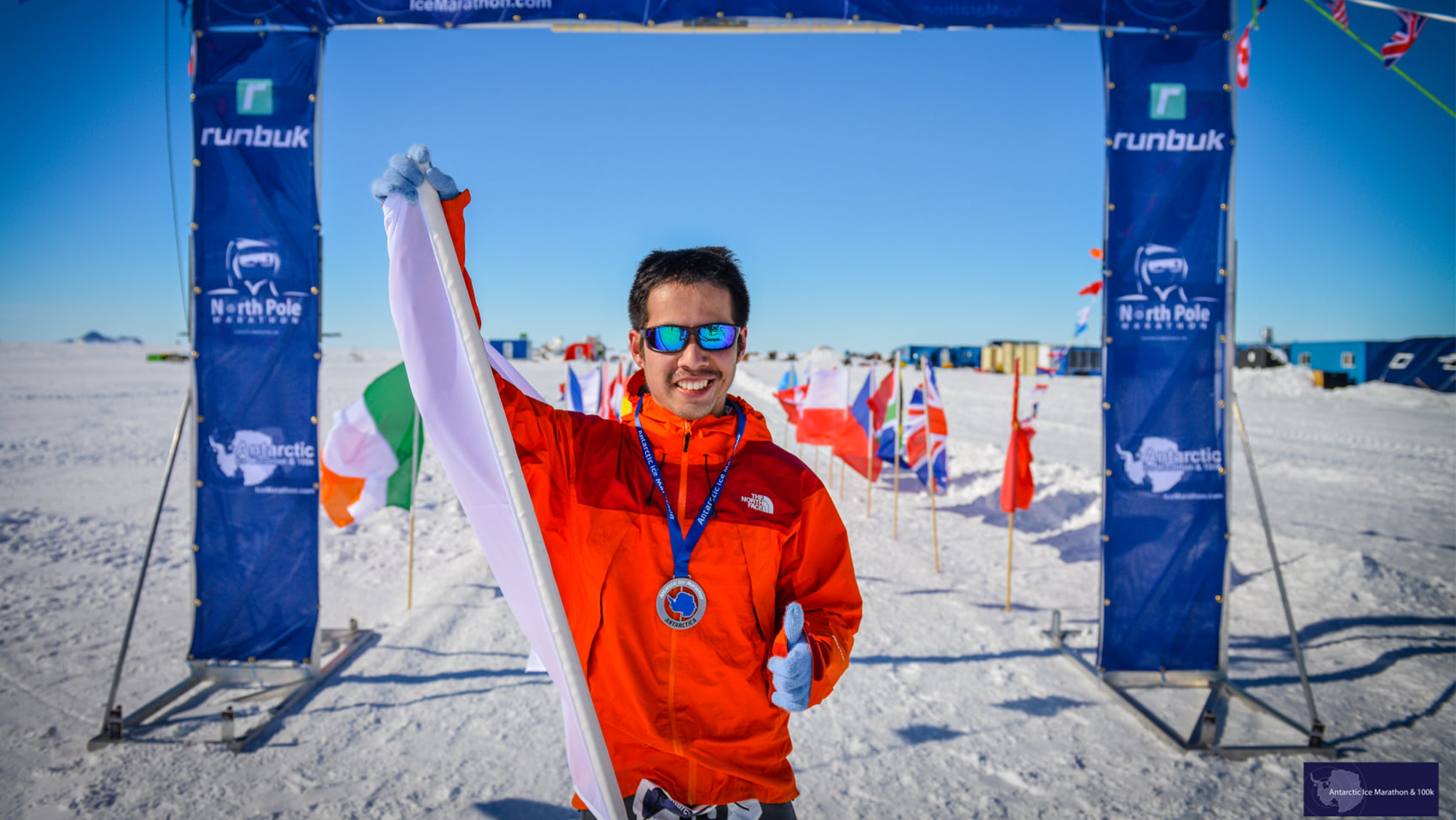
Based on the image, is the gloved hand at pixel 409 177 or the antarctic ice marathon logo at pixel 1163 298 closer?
the gloved hand at pixel 409 177

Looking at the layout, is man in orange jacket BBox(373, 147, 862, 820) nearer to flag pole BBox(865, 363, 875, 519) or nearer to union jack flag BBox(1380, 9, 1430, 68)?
union jack flag BBox(1380, 9, 1430, 68)

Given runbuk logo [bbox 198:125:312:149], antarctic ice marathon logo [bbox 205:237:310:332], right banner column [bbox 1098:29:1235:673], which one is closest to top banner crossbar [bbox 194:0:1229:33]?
right banner column [bbox 1098:29:1235:673]

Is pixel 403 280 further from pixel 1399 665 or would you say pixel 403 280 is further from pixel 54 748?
pixel 1399 665

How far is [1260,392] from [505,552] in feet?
113

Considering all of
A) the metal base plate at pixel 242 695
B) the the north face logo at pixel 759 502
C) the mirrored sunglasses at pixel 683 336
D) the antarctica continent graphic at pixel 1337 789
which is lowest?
the antarctica continent graphic at pixel 1337 789

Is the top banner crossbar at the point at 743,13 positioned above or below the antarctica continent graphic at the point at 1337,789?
above

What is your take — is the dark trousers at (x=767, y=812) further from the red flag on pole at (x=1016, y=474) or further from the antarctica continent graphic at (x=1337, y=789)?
the red flag on pole at (x=1016, y=474)

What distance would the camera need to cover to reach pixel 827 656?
64.4 inches

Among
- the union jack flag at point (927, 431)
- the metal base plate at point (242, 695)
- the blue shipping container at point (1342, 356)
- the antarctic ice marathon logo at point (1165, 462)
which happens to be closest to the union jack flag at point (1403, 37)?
the antarctic ice marathon logo at point (1165, 462)

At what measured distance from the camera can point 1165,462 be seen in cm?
464

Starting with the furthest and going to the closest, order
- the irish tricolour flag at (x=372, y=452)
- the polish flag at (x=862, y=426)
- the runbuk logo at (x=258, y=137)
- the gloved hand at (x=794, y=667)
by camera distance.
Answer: the polish flag at (x=862, y=426) → the irish tricolour flag at (x=372, y=452) → the runbuk logo at (x=258, y=137) → the gloved hand at (x=794, y=667)

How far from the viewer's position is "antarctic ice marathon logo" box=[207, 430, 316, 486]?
14.8 ft

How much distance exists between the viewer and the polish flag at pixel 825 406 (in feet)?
35.6

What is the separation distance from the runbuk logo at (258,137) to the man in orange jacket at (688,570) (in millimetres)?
3923
